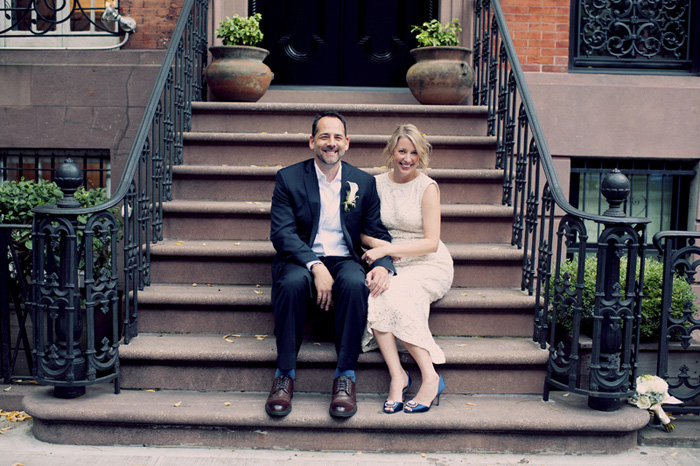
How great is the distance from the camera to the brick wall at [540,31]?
6234 millimetres

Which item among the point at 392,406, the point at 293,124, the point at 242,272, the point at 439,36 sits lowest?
the point at 392,406

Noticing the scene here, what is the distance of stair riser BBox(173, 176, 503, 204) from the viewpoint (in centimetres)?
517

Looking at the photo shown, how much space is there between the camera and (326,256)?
4.00 meters

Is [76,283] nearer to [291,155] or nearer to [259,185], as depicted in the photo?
[259,185]

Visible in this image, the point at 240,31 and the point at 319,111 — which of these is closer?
the point at 319,111

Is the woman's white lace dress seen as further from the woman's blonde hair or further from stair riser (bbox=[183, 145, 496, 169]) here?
stair riser (bbox=[183, 145, 496, 169])

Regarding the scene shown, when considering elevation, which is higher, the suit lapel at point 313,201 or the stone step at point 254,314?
the suit lapel at point 313,201

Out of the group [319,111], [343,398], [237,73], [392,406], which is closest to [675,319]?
[392,406]

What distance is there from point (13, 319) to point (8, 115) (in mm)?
1875

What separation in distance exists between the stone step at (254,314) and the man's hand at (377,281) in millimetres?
597

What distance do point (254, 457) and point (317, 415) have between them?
0.39 m

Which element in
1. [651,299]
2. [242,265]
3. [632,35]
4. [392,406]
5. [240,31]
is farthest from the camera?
[632,35]

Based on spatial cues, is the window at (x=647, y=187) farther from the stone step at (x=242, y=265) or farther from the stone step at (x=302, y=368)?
the stone step at (x=302, y=368)

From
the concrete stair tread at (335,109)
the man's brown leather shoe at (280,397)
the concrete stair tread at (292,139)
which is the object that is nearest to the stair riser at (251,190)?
the concrete stair tread at (292,139)
